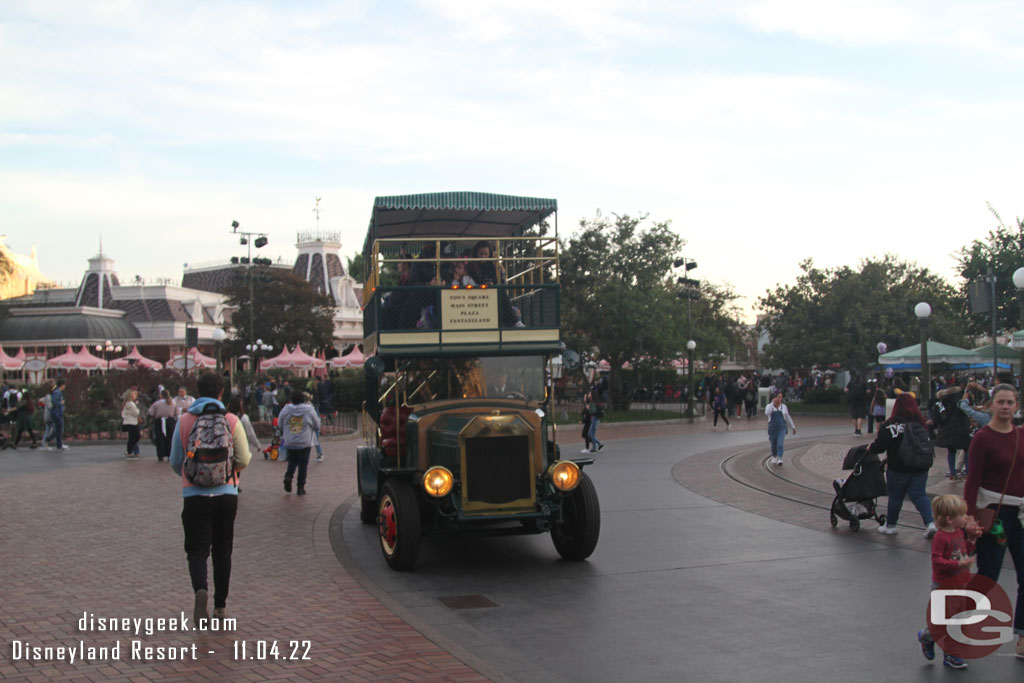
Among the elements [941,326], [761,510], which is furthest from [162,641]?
[941,326]

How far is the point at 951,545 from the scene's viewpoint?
5.79 meters

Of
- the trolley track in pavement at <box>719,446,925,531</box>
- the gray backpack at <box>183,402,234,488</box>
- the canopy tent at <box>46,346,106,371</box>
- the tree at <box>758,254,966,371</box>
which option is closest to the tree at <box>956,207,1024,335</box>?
the tree at <box>758,254,966,371</box>

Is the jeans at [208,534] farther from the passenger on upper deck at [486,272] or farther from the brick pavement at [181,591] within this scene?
the passenger on upper deck at [486,272]

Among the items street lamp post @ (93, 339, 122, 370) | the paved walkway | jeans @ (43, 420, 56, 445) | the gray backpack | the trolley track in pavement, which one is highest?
street lamp post @ (93, 339, 122, 370)

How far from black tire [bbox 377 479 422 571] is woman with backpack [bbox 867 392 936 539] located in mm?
5261

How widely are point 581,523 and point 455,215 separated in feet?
15.9

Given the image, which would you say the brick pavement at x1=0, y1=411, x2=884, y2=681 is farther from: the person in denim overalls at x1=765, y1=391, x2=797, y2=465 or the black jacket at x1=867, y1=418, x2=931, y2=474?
the person in denim overalls at x1=765, y1=391, x2=797, y2=465

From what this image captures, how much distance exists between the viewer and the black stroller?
10727mm

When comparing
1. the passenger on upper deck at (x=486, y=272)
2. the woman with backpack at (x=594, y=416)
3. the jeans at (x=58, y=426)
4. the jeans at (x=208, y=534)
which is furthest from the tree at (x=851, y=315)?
the jeans at (x=208, y=534)

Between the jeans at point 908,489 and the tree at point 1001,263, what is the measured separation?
82.6ft

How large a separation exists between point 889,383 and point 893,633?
→ 23132mm

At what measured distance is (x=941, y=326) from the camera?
40.9m

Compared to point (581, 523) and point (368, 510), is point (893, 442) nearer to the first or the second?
point (581, 523)

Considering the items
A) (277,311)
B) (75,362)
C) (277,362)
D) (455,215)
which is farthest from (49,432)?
(277,311)
